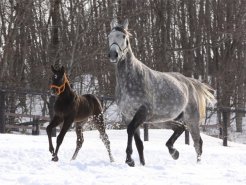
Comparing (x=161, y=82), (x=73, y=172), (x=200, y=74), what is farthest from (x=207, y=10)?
(x=73, y=172)

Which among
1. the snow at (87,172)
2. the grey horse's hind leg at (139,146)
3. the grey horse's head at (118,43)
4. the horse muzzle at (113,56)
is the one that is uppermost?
the grey horse's head at (118,43)

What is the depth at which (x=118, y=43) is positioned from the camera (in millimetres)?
7645

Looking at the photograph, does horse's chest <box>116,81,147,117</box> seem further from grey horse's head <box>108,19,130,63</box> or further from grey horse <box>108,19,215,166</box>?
grey horse's head <box>108,19,130,63</box>

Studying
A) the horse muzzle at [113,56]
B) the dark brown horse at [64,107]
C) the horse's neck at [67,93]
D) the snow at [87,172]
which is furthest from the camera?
the horse's neck at [67,93]

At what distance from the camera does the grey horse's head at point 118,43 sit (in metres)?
7.40

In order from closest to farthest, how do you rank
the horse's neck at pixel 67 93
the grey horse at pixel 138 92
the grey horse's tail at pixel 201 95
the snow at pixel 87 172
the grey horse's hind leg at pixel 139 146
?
the snow at pixel 87 172 → the grey horse at pixel 138 92 → the grey horse's hind leg at pixel 139 146 → the horse's neck at pixel 67 93 → the grey horse's tail at pixel 201 95

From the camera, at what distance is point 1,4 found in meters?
22.9

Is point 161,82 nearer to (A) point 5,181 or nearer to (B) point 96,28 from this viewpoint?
(A) point 5,181

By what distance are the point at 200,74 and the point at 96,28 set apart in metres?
10.5


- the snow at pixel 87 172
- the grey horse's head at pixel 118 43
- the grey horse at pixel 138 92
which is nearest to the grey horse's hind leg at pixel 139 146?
the grey horse at pixel 138 92

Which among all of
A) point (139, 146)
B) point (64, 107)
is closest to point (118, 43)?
point (64, 107)

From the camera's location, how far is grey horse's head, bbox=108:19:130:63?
7.40 m

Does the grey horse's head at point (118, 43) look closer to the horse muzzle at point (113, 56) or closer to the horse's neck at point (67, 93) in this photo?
the horse muzzle at point (113, 56)

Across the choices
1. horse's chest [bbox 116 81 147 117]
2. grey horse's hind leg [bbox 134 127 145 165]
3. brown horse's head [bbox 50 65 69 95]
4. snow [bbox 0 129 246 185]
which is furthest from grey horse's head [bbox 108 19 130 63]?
snow [bbox 0 129 246 185]
